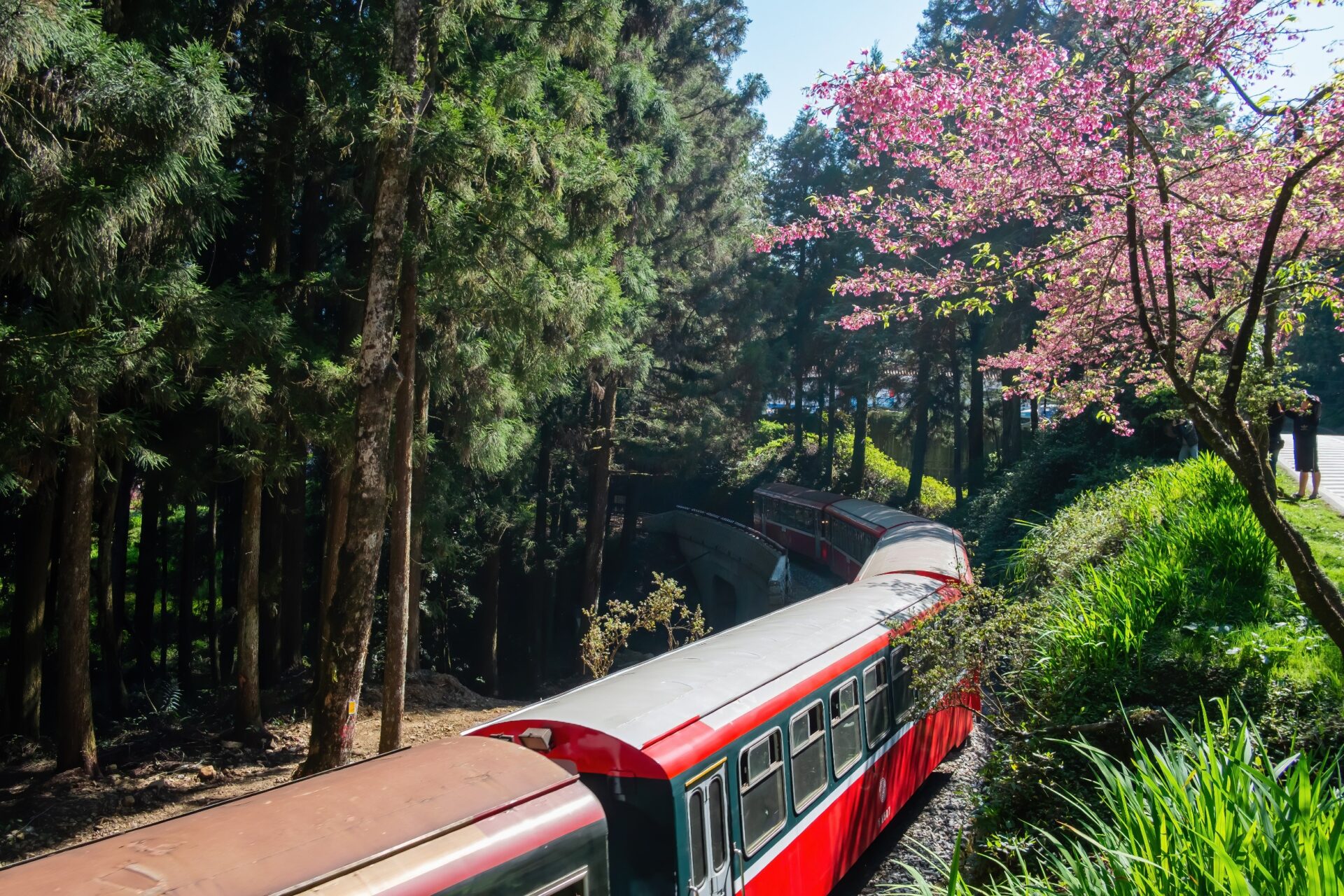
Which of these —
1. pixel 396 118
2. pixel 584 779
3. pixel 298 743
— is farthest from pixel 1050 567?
pixel 298 743

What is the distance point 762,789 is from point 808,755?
0.80 meters

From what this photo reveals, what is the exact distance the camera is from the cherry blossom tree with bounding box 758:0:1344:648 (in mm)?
5723

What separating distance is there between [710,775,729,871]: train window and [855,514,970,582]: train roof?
4.87 m

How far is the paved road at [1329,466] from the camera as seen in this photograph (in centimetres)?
1255

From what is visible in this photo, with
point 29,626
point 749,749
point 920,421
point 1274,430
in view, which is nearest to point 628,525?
point 920,421

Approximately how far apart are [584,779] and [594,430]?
762 inches

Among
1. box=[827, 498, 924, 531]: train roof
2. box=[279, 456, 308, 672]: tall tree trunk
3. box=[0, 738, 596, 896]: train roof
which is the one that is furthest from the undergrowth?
box=[279, 456, 308, 672]: tall tree trunk

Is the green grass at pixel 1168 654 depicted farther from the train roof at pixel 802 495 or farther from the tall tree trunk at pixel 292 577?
the train roof at pixel 802 495

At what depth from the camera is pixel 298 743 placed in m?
12.3

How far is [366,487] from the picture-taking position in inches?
330

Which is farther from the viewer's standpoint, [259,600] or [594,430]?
[594,430]

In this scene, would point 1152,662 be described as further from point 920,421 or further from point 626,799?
point 920,421

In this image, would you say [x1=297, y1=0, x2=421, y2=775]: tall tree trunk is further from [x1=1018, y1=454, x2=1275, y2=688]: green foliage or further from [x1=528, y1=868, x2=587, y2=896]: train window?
[x1=1018, y1=454, x2=1275, y2=688]: green foliage

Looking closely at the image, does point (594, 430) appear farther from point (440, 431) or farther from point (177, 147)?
point (177, 147)
